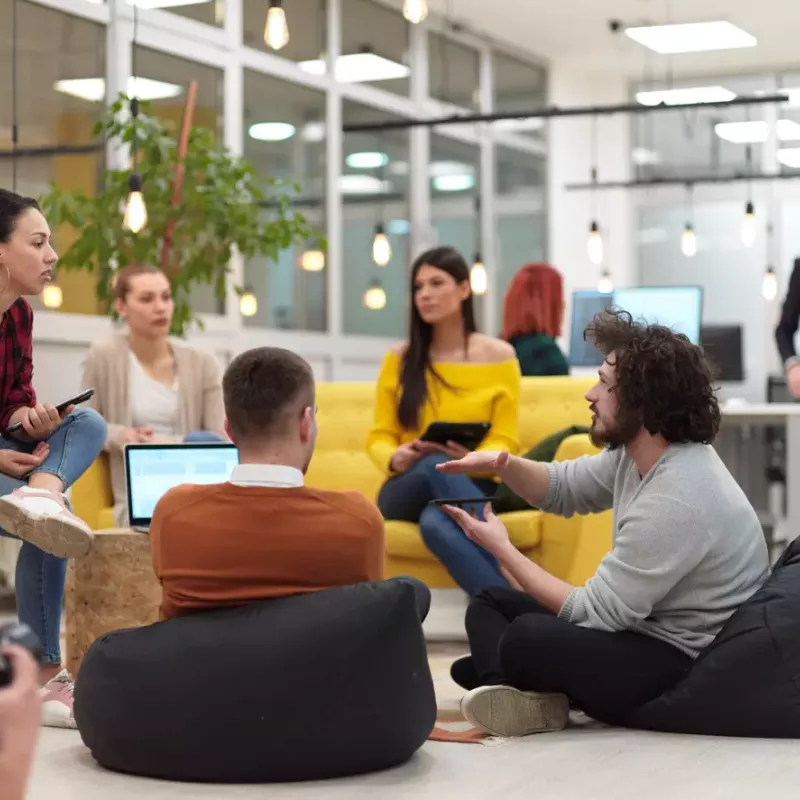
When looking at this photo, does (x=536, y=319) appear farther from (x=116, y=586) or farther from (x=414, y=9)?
(x=116, y=586)

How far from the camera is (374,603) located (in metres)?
2.91

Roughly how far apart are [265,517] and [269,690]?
0.34 metres

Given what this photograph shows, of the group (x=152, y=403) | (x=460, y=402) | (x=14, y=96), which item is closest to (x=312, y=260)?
(x=14, y=96)

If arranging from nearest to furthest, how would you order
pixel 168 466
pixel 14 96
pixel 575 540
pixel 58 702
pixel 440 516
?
pixel 58 702 < pixel 168 466 < pixel 440 516 < pixel 575 540 < pixel 14 96

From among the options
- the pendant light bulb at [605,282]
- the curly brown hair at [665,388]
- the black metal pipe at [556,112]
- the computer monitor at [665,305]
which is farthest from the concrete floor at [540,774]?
the pendant light bulb at [605,282]

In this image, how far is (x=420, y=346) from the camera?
17.3ft

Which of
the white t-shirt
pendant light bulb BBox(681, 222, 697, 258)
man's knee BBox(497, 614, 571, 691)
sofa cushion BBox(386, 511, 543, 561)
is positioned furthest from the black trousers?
pendant light bulb BBox(681, 222, 697, 258)

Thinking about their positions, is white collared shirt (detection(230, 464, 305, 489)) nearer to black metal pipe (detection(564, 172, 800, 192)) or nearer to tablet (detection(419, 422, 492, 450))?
tablet (detection(419, 422, 492, 450))

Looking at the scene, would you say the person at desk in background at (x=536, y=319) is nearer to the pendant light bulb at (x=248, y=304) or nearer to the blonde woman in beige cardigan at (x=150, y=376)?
the blonde woman in beige cardigan at (x=150, y=376)

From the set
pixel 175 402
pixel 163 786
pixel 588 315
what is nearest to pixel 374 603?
pixel 163 786

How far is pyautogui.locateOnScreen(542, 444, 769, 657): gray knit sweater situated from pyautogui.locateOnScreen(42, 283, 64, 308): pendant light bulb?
5.00 m

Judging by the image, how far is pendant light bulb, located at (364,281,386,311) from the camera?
1136cm

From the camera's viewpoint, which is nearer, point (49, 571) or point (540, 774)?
point (540, 774)

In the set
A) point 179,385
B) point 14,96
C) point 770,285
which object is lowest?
point 179,385
